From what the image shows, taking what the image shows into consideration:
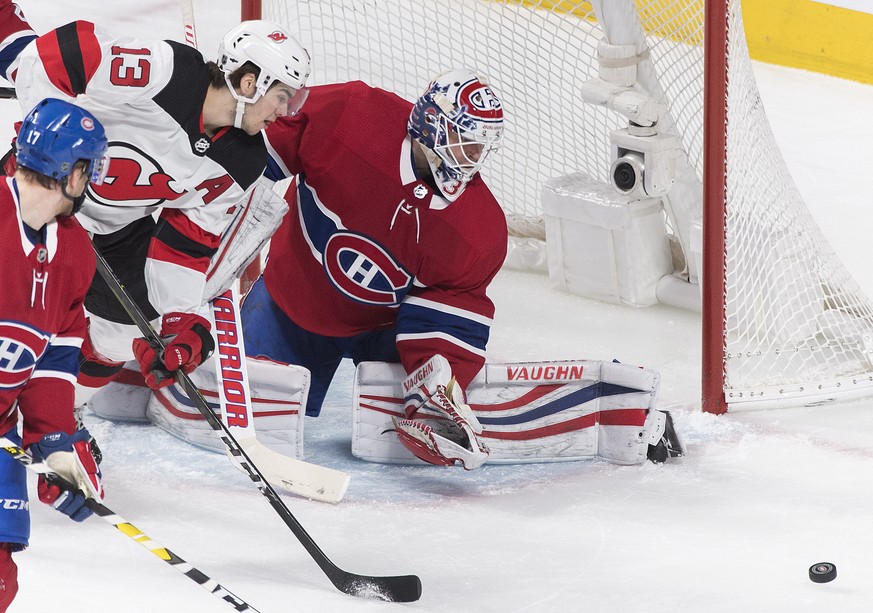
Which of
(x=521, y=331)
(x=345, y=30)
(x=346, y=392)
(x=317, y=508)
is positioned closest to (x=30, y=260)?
(x=317, y=508)

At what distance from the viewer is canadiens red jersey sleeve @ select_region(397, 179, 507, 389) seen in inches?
119

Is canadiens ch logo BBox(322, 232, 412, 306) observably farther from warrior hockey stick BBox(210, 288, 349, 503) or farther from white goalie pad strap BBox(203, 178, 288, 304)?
warrior hockey stick BBox(210, 288, 349, 503)

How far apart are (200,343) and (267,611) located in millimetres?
658

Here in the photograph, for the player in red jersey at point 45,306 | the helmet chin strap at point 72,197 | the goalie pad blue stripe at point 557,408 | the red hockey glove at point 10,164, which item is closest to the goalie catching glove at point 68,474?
the player in red jersey at point 45,306

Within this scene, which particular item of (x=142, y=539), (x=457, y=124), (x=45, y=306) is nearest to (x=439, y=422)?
(x=457, y=124)

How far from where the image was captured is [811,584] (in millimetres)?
2602

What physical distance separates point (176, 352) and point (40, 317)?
23.4 inches

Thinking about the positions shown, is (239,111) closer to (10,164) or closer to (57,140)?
(10,164)

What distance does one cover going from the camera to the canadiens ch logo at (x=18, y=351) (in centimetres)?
213

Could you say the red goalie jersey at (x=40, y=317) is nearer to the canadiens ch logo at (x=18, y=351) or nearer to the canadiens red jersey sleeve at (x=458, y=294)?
the canadiens ch logo at (x=18, y=351)

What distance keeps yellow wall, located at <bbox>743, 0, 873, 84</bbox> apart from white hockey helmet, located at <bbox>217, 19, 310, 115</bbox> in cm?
345

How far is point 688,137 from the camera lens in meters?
3.81

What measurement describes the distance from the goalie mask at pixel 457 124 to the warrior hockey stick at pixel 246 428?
61cm

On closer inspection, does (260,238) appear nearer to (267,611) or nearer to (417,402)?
(417,402)
